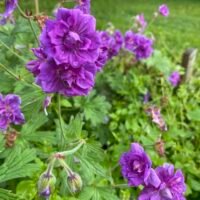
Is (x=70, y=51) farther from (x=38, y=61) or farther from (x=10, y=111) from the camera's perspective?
(x=10, y=111)

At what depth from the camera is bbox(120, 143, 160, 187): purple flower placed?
1594mm

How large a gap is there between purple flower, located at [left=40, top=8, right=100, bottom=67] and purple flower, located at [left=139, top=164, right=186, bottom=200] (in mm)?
481

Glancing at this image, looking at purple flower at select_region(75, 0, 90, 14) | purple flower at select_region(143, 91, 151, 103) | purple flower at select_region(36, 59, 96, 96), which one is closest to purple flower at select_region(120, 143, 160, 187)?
purple flower at select_region(36, 59, 96, 96)

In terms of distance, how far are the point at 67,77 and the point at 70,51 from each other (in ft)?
0.23

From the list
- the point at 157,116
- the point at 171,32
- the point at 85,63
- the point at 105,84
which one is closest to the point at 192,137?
the point at 157,116

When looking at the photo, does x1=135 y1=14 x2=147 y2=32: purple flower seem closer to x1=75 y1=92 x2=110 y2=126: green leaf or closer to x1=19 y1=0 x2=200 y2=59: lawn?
x1=75 y1=92 x2=110 y2=126: green leaf

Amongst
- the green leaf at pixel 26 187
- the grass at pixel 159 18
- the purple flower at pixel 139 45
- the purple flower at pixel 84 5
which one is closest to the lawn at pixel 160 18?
the grass at pixel 159 18

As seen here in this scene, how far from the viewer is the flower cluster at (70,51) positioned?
1327 millimetres

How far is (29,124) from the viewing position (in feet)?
6.52

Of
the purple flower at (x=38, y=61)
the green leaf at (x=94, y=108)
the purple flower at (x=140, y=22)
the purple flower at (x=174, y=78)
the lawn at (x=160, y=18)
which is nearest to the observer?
the purple flower at (x=38, y=61)

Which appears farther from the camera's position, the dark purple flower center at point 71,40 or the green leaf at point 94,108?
the green leaf at point 94,108

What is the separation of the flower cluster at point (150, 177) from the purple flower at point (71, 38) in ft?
1.37

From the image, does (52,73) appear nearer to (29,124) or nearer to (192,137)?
(29,124)

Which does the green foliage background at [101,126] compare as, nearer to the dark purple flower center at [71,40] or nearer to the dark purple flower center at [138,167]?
the dark purple flower center at [138,167]
